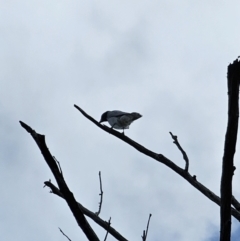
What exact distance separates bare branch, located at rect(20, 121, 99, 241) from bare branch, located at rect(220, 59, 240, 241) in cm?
90

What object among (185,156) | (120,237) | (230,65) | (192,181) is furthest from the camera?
(185,156)

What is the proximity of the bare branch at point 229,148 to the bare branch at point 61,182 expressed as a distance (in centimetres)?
90

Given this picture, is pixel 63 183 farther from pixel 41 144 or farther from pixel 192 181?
pixel 192 181

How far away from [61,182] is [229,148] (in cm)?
117

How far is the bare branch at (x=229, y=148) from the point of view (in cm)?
261

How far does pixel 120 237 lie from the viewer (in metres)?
Answer: 3.65

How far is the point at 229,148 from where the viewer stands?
272 centimetres

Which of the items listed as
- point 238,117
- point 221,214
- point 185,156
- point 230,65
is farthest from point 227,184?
point 185,156

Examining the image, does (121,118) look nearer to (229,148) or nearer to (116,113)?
(116,113)

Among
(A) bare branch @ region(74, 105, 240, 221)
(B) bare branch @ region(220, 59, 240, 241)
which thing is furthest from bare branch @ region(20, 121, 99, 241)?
(A) bare branch @ region(74, 105, 240, 221)

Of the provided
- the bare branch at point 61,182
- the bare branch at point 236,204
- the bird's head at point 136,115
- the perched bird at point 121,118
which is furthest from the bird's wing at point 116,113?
the bare branch at point 61,182

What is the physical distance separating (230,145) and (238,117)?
20cm

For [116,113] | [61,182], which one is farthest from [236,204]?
[116,113]

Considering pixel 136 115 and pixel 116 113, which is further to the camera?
pixel 116 113
